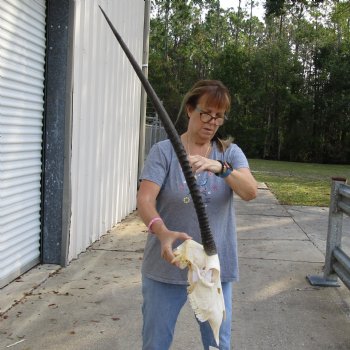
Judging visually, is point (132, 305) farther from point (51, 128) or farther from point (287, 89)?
point (287, 89)

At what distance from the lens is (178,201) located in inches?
97.5

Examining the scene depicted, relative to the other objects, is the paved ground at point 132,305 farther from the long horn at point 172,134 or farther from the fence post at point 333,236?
the long horn at point 172,134

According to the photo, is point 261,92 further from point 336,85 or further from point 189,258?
point 189,258

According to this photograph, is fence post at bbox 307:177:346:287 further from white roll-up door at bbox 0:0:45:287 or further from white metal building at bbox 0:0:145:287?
white roll-up door at bbox 0:0:45:287

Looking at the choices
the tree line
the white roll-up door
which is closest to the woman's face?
the white roll-up door

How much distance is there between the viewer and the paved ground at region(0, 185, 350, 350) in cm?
391

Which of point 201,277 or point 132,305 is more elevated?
point 201,277

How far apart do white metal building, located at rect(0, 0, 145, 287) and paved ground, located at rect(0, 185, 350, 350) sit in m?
0.36

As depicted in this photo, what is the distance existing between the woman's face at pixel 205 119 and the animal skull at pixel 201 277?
2.08 ft

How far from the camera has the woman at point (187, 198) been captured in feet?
8.01

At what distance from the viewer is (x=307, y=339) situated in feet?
13.2

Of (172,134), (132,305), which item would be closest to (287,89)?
(132,305)

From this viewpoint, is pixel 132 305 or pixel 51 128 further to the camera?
pixel 51 128

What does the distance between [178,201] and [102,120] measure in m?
4.71
